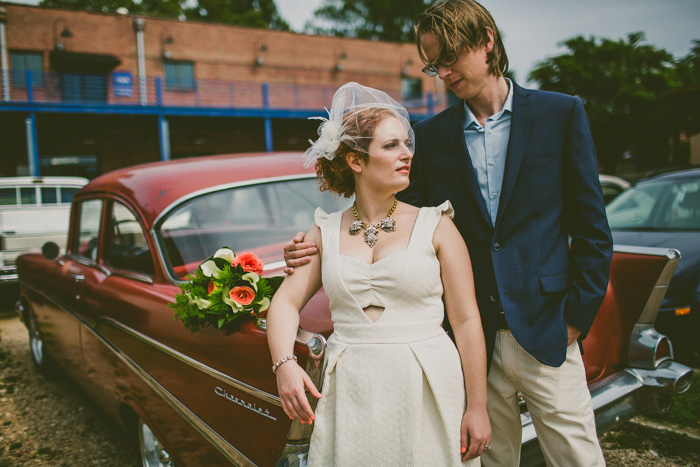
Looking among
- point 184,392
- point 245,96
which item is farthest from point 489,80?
point 245,96

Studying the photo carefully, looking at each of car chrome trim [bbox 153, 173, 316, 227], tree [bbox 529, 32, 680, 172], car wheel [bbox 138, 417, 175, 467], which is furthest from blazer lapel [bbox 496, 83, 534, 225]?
tree [bbox 529, 32, 680, 172]

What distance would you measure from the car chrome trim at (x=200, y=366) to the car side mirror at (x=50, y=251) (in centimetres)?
139

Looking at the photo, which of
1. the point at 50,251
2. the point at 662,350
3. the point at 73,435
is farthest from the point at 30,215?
the point at 662,350

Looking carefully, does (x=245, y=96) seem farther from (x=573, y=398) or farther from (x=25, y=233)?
(x=573, y=398)

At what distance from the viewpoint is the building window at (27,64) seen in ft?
65.8

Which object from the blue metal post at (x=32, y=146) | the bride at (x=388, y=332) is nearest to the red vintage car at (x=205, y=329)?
the bride at (x=388, y=332)

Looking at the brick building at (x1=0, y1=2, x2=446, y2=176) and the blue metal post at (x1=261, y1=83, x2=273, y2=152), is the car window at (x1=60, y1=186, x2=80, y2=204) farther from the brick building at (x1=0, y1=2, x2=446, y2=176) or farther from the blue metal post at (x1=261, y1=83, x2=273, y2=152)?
the blue metal post at (x1=261, y1=83, x2=273, y2=152)

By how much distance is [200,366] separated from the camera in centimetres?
216

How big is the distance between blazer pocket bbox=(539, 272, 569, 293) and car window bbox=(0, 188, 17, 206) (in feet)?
30.6

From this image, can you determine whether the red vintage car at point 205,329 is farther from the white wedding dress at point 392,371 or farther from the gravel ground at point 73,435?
the gravel ground at point 73,435

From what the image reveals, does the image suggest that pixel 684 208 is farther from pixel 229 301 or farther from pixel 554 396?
pixel 229 301

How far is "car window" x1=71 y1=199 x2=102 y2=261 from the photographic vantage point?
3.64 metres

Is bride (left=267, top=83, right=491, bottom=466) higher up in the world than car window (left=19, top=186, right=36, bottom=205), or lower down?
lower down

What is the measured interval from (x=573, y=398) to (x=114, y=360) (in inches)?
95.3
